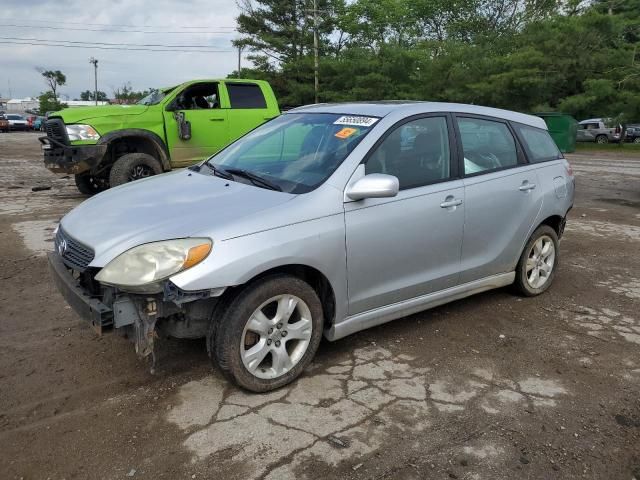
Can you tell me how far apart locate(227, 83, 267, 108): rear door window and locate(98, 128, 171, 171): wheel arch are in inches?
60.5

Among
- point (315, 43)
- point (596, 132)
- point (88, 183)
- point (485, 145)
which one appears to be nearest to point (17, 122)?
point (315, 43)

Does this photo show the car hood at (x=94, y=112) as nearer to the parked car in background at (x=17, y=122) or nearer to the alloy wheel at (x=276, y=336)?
the alloy wheel at (x=276, y=336)

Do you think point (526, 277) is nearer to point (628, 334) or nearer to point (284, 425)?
point (628, 334)

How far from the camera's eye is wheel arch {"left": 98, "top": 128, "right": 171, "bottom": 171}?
28.4 feet

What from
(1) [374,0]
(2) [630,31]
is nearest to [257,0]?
(1) [374,0]

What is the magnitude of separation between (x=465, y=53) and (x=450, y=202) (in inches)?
1124

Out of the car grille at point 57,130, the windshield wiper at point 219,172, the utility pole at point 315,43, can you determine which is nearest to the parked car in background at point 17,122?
the utility pole at point 315,43

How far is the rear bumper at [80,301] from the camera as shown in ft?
9.10

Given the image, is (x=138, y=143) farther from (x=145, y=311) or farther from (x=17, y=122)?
(x=17, y=122)

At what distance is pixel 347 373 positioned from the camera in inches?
135

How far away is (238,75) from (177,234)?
137ft

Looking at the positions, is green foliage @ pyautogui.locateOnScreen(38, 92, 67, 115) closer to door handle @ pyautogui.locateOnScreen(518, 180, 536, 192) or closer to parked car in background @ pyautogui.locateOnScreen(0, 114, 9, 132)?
parked car in background @ pyautogui.locateOnScreen(0, 114, 9, 132)

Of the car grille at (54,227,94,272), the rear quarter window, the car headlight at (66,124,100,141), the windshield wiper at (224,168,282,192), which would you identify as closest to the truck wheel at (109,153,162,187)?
the car headlight at (66,124,100,141)

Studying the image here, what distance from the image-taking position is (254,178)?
11.9 feet
